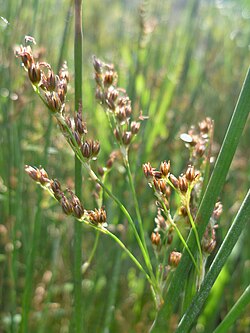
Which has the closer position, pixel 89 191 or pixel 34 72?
pixel 34 72

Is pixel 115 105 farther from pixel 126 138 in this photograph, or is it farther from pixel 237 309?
pixel 237 309

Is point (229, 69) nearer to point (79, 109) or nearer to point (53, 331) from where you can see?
point (53, 331)

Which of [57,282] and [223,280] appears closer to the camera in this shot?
[223,280]

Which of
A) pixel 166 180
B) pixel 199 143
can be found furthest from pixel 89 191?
pixel 166 180

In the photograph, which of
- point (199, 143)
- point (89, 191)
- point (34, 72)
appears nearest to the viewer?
point (34, 72)

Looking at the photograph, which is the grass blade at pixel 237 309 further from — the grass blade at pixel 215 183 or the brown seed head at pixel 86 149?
the brown seed head at pixel 86 149

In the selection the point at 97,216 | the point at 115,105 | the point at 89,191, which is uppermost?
the point at 115,105

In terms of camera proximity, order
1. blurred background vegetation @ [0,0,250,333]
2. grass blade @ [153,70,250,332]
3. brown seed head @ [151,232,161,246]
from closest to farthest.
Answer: grass blade @ [153,70,250,332], brown seed head @ [151,232,161,246], blurred background vegetation @ [0,0,250,333]

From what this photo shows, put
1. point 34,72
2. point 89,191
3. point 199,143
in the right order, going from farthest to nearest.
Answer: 1. point 89,191
2. point 199,143
3. point 34,72

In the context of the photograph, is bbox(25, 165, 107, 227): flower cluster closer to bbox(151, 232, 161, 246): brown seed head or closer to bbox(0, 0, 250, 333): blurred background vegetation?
bbox(151, 232, 161, 246): brown seed head

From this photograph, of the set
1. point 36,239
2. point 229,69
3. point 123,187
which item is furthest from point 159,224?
point 229,69

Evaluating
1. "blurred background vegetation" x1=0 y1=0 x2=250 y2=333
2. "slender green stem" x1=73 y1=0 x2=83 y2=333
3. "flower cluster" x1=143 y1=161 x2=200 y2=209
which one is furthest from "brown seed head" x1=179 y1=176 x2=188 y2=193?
"blurred background vegetation" x1=0 y1=0 x2=250 y2=333
